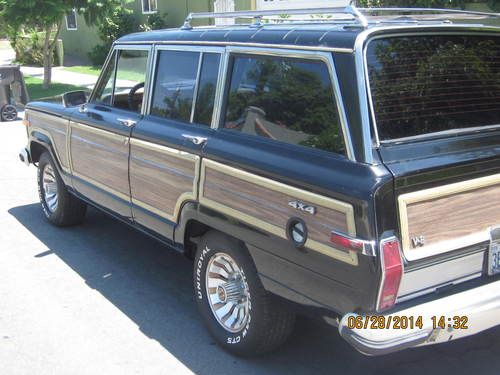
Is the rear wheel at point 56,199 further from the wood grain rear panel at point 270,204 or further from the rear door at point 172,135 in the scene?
the wood grain rear panel at point 270,204

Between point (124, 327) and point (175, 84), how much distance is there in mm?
1760

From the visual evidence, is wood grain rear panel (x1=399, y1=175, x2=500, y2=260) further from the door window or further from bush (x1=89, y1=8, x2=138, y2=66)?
bush (x1=89, y1=8, x2=138, y2=66)

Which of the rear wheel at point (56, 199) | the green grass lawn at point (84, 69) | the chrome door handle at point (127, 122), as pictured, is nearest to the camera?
the chrome door handle at point (127, 122)

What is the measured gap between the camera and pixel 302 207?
3.00 m

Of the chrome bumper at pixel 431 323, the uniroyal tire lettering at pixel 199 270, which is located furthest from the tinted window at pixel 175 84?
the chrome bumper at pixel 431 323

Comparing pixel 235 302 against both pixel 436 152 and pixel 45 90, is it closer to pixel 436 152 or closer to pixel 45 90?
pixel 436 152

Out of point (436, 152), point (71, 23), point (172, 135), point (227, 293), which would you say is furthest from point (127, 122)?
A: point (71, 23)

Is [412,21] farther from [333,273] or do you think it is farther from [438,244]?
[333,273]

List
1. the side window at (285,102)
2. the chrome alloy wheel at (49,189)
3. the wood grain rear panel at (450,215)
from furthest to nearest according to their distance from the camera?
the chrome alloy wheel at (49,189)
the side window at (285,102)
the wood grain rear panel at (450,215)

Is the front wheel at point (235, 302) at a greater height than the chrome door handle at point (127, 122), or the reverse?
the chrome door handle at point (127, 122)

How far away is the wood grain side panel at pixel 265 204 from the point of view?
2883 millimetres

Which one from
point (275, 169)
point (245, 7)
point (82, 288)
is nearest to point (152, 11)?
point (245, 7)

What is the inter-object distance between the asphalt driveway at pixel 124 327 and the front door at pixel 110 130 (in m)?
0.62

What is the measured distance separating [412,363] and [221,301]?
1248 millimetres
